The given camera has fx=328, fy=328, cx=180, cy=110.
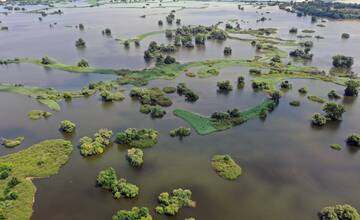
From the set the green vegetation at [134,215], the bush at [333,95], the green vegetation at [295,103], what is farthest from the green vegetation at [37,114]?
the bush at [333,95]

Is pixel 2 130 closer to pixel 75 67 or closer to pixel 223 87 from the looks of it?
pixel 75 67

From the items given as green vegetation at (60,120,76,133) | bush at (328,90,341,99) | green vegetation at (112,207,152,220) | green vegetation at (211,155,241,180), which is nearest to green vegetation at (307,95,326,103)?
bush at (328,90,341,99)

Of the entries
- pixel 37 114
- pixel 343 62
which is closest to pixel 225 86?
pixel 343 62

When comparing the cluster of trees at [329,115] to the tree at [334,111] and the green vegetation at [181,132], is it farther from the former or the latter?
the green vegetation at [181,132]

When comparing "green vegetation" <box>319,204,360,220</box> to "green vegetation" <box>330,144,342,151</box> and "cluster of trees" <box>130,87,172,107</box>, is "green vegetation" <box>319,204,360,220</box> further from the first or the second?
"cluster of trees" <box>130,87,172,107</box>

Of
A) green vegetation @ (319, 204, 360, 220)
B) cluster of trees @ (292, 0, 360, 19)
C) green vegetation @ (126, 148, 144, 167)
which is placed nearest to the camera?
green vegetation @ (319, 204, 360, 220)

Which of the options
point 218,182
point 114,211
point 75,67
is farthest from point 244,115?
point 75,67
